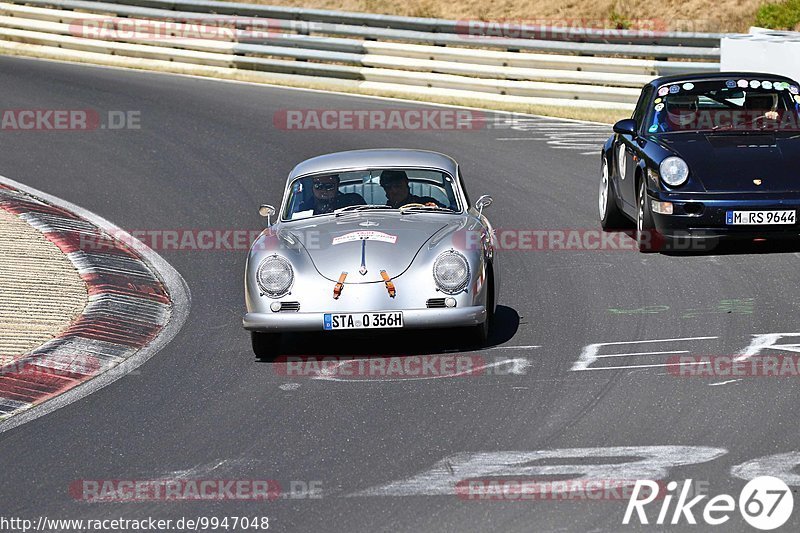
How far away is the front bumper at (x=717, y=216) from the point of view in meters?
11.1

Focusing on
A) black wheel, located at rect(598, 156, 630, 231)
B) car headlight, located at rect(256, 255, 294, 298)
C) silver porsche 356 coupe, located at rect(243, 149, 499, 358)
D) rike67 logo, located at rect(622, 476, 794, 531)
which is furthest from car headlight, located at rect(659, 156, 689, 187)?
rike67 logo, located at rect(622, 476, 794, 531)

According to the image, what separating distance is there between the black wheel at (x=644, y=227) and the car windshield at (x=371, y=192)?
234 cm

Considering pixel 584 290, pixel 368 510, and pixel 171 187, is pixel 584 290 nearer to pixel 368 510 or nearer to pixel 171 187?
pixel 368 510

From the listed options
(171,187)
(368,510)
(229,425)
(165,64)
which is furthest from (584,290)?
(165,64)

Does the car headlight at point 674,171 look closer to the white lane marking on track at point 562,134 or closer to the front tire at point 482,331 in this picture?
the front tire at point 482,331

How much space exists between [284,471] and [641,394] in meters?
2.23

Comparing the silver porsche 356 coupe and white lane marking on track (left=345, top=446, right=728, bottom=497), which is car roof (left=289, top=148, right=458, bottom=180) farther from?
white lane marking on track (left=345, top=446, right=728, bottom=497)

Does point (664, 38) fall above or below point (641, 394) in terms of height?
above

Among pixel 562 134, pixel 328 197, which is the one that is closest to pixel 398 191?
pixel 328 197

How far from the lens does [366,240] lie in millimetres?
9172

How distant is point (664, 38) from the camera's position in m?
19.3

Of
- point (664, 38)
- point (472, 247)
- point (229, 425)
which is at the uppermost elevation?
point (664, 38)

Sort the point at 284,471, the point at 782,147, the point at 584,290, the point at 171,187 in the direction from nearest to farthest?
the point at 284,471, the point at 584,290, the point at 782,147, the point at 171,187

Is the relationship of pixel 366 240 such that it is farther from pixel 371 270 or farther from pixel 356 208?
pixel 356 208
